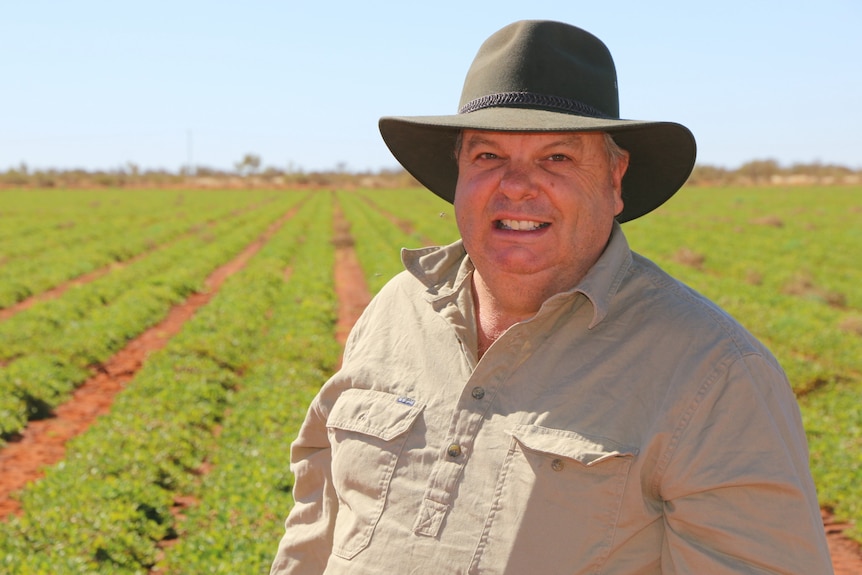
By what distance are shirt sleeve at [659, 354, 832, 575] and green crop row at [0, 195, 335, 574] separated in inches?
154

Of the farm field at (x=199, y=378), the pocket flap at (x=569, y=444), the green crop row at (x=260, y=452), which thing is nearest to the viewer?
the pocket flap at (x=569, y=444)

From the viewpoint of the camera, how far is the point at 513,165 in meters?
2.00

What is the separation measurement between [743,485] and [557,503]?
370mm

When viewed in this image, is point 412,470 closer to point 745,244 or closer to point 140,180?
point 745,244

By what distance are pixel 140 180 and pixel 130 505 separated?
4056 inches

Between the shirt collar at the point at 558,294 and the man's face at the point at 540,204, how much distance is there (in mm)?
79

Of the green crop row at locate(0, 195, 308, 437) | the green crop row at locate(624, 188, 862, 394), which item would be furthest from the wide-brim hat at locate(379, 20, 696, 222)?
the green crop row at locate(624, 188, 862, 394)

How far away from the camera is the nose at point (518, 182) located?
1941mm

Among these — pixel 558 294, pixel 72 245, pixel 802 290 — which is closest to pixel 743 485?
pixel 558 294

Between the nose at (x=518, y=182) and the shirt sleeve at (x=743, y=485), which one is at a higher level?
the nose at (x=518, y=182)

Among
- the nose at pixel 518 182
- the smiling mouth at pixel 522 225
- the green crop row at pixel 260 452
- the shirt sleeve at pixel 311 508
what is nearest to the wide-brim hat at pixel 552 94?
the nose at pixel 518 182

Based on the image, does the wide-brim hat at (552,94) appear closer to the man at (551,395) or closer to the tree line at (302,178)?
the man at (551,395)

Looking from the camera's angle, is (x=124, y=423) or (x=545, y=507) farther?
(x=124, y=423)

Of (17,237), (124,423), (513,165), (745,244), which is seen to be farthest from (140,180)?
→ (513,165)
